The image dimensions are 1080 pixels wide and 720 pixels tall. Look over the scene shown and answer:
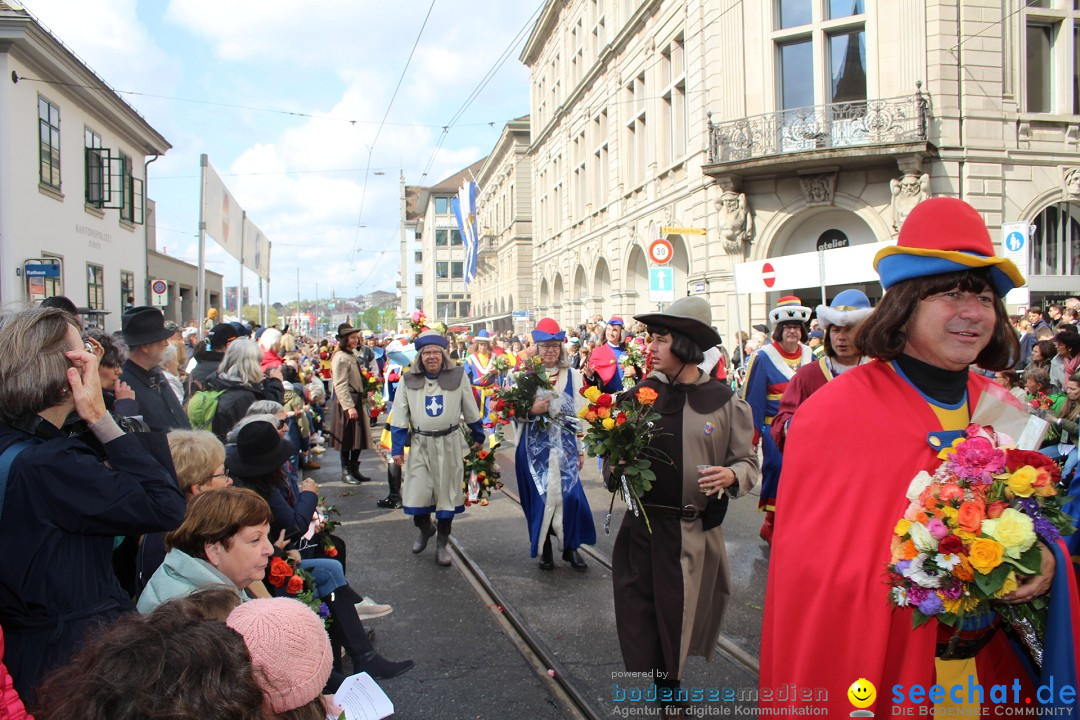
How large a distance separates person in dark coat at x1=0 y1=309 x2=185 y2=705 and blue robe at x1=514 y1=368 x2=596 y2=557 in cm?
400

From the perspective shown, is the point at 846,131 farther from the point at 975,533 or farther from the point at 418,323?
the point at 975,533

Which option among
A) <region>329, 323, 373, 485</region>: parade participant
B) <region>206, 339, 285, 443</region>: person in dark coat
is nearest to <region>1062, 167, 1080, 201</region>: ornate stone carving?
<region>329, 323, 373, 485</region>: parade participant

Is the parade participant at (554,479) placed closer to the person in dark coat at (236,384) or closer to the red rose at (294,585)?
the person in dark coat at (236,384)

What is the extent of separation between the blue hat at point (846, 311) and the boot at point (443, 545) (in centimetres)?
361

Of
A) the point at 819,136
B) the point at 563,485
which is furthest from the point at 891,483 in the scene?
the point at 819,136

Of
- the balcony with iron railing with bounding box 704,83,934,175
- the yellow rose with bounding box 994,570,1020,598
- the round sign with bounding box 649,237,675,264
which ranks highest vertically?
the balcony with iron railing with bounding box 704,83,934,175

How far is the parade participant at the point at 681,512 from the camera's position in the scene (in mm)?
3736

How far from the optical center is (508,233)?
176 feet

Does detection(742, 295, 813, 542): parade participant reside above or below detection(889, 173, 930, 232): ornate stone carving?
below

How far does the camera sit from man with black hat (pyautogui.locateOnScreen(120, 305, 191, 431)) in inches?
205

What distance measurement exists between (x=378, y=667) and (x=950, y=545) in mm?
3315

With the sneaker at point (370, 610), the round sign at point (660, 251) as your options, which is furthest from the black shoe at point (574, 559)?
the round sign at point (660, 251)

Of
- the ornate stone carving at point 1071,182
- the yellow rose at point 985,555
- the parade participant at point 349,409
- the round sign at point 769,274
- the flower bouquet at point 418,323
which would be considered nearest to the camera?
the yellow rose at point 985,555

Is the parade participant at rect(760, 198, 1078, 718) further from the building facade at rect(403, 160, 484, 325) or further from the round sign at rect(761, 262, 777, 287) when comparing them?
the building facade at rect(403, 160, 484, 325)
